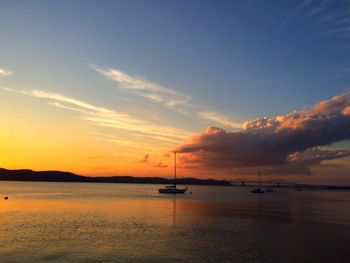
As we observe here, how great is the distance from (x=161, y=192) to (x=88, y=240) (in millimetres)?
143753

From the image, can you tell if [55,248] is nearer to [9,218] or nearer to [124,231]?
[124,231]

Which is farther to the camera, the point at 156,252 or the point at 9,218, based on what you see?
the point at 9,218

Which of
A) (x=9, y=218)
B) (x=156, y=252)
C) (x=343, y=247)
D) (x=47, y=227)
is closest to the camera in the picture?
(x=156, y=252)

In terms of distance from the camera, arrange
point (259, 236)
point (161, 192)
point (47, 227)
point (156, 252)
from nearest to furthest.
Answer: point (156, 252), point (259, 236), point (47, 227), point (161, 192)

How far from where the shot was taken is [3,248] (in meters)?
34.9

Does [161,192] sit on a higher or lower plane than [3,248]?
higher

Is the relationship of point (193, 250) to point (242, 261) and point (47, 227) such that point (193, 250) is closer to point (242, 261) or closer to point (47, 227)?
point (242, 261)

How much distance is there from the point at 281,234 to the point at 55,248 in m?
26.6

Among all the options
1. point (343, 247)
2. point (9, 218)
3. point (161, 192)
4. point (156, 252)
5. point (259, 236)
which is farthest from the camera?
point (161, 192)

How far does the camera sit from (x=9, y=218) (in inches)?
2324

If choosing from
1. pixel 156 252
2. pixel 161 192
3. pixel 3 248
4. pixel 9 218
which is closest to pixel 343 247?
pixel 156 252

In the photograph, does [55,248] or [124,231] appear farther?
[124,231]

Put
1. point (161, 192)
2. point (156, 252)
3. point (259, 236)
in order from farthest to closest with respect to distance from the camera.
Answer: point (161, 192), point (259, 236), point (156, 252)

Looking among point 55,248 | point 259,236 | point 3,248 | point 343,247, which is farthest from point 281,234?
point 3,248
